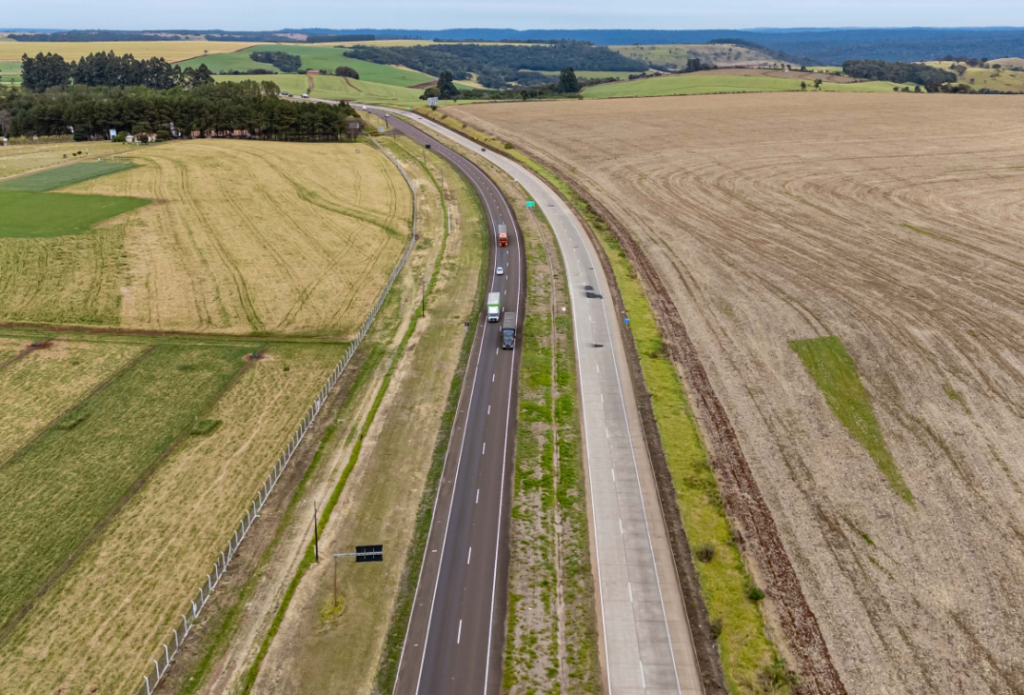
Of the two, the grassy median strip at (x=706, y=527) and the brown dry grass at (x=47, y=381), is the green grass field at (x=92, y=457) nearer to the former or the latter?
the brown dry grass at (x=47, y=381)

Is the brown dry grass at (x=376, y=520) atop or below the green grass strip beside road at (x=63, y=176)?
below

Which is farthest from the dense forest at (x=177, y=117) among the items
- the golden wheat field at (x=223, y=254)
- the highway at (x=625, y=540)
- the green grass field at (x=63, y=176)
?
the highway at (x=625, y=540)

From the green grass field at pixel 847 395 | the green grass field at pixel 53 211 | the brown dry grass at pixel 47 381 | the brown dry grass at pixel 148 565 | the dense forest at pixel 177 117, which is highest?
the dense forest at pixel 177 117

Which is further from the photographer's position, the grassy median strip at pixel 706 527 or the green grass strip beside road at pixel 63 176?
the green grass strip beside road at pixel 63 176

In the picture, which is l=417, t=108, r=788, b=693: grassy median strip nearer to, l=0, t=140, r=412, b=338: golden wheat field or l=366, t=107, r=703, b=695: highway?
l=366, t=107, r=703, b=695: highway

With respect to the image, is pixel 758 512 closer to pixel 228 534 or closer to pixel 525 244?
pixel 228 534

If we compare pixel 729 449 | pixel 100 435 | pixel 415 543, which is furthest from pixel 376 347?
pixel 729 449

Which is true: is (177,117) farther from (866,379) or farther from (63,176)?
(866,379)

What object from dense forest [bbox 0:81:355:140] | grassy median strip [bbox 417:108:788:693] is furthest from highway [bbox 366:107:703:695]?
dense forest [bbox 0:81:355:140]
